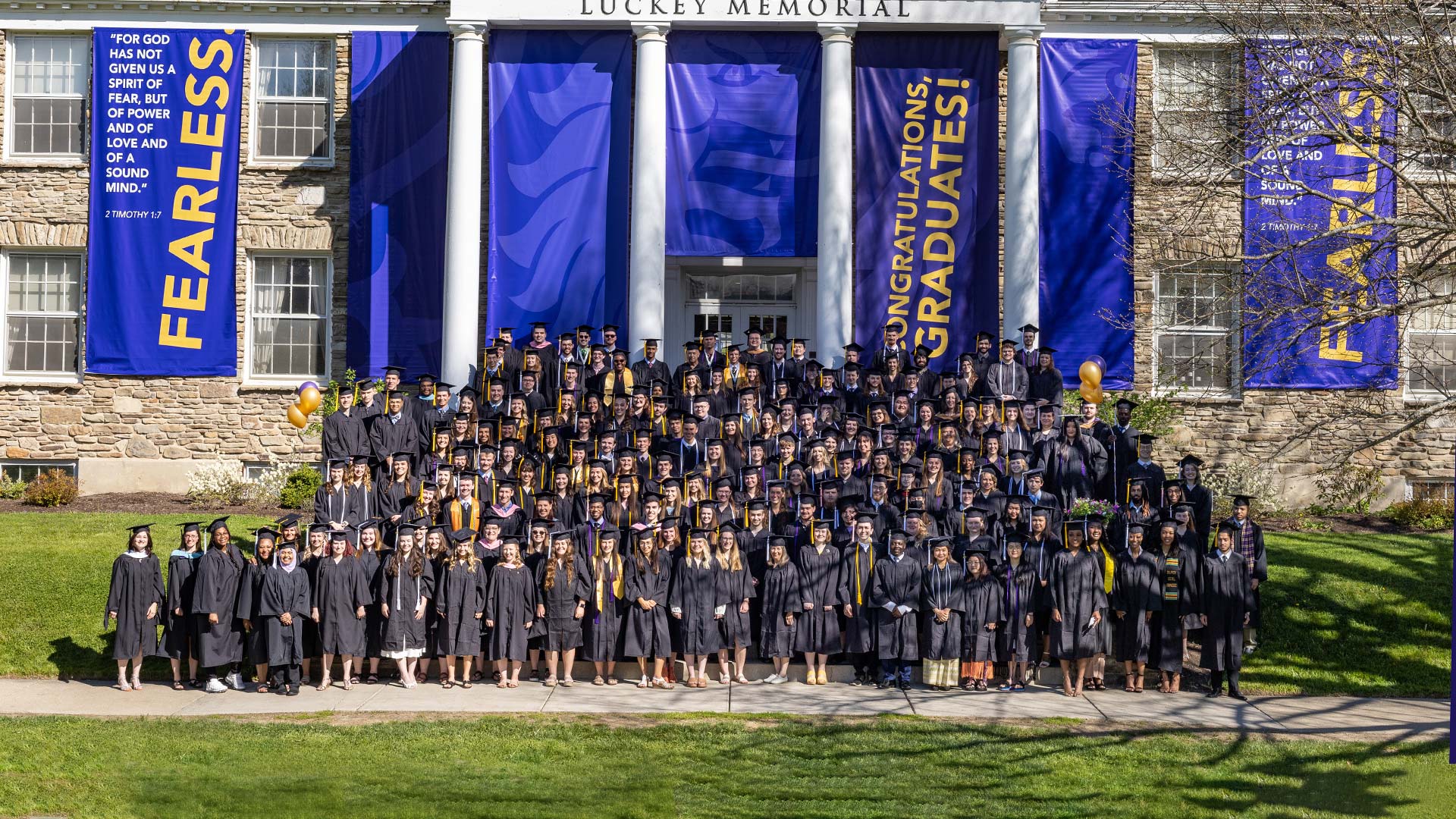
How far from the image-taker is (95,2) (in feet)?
68.4

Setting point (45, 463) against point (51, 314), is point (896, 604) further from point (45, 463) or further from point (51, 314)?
point (51, 314)

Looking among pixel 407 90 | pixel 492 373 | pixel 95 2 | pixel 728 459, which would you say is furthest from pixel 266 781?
pixel 95 2

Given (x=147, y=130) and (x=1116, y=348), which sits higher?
(x=147, y=130)

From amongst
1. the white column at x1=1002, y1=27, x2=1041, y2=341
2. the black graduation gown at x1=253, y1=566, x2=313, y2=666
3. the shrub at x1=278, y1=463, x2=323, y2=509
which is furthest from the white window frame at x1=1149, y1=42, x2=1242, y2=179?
the black graduation gown at x1=253, y1=566, x2=313, y2=666

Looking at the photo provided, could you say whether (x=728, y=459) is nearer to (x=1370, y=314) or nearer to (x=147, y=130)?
(x=1370, y=314)

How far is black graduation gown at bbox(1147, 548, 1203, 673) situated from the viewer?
12.9 metres

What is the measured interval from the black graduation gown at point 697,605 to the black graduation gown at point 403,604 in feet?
7.35

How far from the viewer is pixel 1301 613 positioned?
568 inches

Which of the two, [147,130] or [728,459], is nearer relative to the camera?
[728,459]

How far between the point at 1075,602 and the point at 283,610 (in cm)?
708

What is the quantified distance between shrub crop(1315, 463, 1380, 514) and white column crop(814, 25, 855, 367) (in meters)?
7.04

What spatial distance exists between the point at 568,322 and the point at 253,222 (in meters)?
5.46

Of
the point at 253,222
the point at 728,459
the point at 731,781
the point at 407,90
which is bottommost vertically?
the point at 731,781

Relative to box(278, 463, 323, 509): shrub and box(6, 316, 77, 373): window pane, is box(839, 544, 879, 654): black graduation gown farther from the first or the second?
box(6, 316, 77, 373): window pane
